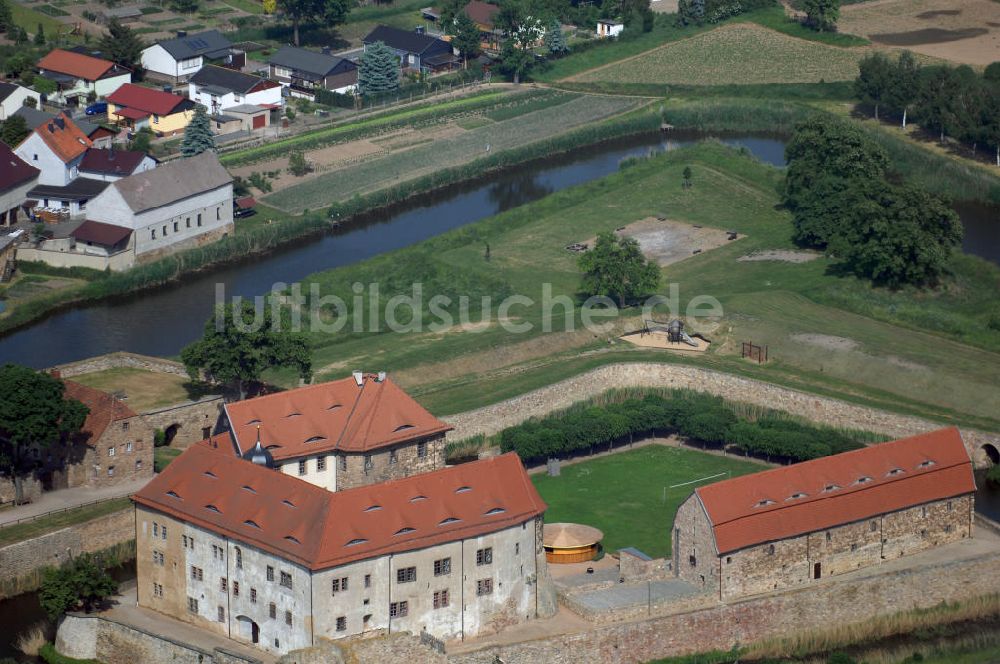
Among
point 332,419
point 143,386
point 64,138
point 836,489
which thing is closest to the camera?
point 836,489

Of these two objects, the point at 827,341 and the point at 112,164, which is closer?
the point at 827,341

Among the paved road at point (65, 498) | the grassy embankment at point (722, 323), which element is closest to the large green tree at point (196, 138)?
the grassy embankment at point (722, 323)

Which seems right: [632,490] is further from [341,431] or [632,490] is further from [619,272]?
[619,272]

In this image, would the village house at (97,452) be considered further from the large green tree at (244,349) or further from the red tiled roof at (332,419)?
the red tiled roof at (332,419)

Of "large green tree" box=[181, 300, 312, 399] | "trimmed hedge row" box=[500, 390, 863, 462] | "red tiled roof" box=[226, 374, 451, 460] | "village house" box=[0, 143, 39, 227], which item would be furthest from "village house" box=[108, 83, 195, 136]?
"red tiled roof" box=[226, 374, 451, 460]

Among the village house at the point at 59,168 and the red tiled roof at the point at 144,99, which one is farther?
the red tiled roof at the point at 144,99

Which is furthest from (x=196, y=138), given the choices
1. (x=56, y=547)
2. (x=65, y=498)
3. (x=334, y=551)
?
(x=334, y=551)

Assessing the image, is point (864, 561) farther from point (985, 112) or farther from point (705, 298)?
point (985, 112)

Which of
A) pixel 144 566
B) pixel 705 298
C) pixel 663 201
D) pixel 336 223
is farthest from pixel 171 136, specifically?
pixel 144 566
